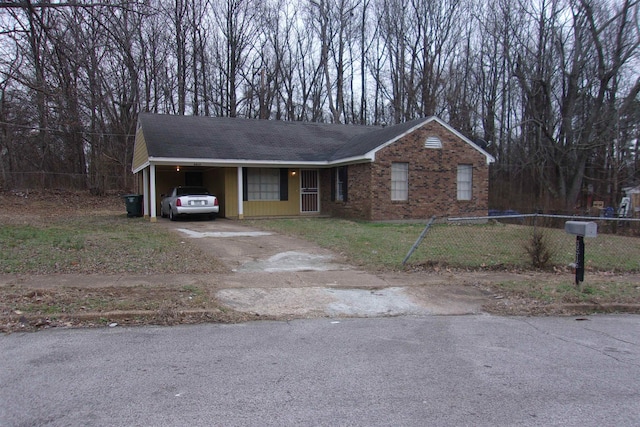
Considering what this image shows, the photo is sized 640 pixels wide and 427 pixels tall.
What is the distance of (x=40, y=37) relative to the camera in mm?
11266

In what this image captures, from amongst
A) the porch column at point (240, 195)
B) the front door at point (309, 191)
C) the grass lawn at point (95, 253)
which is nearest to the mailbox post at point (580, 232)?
the grass lawn at point (95, 253)

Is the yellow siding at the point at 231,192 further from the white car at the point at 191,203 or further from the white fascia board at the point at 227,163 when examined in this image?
the white fascia board at the point at 227,163

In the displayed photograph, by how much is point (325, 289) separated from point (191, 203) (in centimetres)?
1242

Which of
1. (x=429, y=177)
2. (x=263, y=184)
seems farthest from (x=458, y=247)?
(x=263, y=184)

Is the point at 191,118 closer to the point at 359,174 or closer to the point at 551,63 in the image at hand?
the point at 359,174

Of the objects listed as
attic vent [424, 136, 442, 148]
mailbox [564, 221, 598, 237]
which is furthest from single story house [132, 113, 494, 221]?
mailbox [564, 221, 598, 237]

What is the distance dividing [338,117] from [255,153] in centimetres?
2180

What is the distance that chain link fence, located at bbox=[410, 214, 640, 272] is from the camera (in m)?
9.66

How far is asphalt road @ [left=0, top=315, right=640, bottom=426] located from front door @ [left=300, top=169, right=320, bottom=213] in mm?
16074

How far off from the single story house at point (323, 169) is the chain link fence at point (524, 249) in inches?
168

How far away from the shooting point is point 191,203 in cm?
1886

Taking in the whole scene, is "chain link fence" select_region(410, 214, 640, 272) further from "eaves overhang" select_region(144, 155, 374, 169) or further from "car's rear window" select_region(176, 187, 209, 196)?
"car's rear window" select_region(176, 187, 209, 196)

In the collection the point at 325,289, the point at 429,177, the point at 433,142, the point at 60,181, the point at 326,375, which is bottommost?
the point at 326,375

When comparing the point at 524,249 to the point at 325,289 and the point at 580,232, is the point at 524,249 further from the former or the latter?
the point at 325,289
